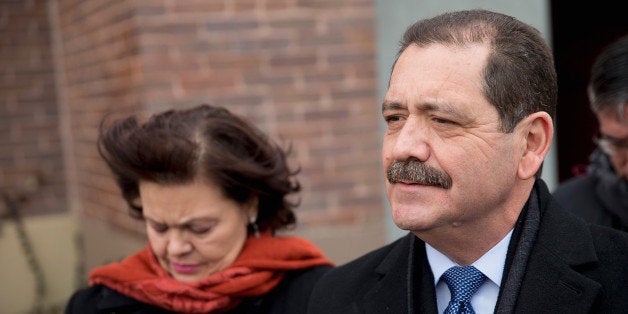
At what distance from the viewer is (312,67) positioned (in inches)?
202

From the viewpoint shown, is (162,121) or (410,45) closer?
(410,45)

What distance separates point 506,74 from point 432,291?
587 millimetres

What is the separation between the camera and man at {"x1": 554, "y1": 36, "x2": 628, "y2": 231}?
3111 millimetres

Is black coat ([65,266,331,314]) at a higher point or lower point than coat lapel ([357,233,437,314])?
lower

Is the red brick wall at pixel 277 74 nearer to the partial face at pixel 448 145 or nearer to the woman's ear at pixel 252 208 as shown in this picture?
the woman's ear at pixel 252 208

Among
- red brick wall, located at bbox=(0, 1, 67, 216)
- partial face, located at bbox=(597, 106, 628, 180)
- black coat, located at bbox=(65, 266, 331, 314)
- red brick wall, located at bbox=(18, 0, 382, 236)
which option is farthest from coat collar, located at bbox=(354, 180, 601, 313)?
red brick wall, located at bbox=(0, 1, 67, 216)

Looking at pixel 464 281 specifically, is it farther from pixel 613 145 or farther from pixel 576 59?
pixel 576 59

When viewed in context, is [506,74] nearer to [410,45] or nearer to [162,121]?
[410,45]

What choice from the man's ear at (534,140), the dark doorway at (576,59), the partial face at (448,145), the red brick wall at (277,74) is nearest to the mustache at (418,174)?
the partial face at (448,145)

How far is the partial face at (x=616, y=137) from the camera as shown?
123 inches

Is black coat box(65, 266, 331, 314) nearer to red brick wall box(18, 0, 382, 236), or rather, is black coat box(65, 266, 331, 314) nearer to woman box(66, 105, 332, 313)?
woman box(66, 105, 332, 313)

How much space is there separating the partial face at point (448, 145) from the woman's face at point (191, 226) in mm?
1011

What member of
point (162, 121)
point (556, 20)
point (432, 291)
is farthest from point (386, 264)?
point (556, 20)

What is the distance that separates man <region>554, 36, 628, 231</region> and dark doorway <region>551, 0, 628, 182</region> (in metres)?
2.85
